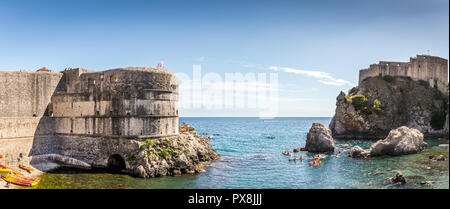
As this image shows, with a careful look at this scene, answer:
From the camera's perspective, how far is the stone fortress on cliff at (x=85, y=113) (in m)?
24.7

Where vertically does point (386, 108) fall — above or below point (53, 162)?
above

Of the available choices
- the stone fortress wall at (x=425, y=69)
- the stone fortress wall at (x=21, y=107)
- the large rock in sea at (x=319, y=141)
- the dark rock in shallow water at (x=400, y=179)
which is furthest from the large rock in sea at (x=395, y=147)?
the stone fortress wall at (x=21, y=107)

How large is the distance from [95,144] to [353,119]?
47253mm

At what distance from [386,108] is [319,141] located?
26066 millimetres

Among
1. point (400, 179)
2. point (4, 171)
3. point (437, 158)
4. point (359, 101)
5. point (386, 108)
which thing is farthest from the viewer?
point (359, 101)

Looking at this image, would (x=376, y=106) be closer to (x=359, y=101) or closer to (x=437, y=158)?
(x=359, y=101)

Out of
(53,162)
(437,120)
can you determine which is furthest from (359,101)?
(53,162)

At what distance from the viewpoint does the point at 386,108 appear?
5728 centimetres

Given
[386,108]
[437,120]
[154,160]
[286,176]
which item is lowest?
[286,176]

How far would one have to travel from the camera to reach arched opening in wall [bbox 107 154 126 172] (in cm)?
2498

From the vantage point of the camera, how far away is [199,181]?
22125 mm

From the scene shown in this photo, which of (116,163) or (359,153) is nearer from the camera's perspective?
(116,163)

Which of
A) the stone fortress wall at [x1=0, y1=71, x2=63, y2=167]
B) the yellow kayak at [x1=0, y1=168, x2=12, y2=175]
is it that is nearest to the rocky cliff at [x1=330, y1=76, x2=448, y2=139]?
the stone fortress wall at [x1=0, y1=71, x2=63, y2=167]

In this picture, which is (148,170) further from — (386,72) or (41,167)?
(386,72)
